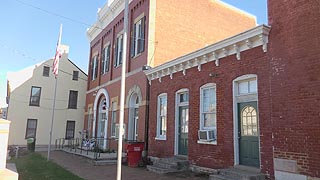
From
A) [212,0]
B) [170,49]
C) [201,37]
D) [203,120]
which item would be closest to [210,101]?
[203,120]

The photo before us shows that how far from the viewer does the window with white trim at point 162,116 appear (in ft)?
46.4

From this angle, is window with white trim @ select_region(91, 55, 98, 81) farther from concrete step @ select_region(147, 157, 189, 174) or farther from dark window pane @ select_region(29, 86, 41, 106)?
concrete step @ select_region(147, 157, 189, 174)

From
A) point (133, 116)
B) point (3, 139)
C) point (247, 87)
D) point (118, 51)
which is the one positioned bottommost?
point (3, 139)

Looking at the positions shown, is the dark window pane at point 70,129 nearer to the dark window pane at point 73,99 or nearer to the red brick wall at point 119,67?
the dark window pane at point 73,99

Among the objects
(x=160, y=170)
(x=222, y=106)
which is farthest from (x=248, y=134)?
(x=160, y=170)

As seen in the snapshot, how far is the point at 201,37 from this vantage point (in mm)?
18750

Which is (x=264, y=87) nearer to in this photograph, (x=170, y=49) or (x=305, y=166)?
(x=305, y=166)

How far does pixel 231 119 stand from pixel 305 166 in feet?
9.97

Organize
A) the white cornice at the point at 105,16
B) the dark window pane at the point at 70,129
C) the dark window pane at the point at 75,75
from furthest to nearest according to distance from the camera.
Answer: the dark window pane at the point at 75,75
the dark window pane at the point at 70,129
the white cornice at the point at 105,16

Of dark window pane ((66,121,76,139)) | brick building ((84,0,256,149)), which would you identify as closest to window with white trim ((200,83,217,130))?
brick building ((84,0,256,149))

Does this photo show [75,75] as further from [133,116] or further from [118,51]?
[133,116]

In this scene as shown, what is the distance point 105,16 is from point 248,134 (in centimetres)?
1767

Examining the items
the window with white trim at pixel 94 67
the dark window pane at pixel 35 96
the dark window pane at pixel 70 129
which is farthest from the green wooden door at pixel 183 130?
the dark window pane at pixel 35 96

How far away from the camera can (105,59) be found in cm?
2338
